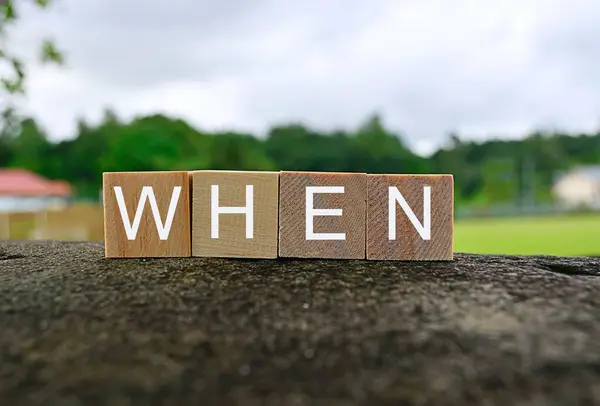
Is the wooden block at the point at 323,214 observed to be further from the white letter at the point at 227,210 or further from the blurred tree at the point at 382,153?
the blurred tree at the point at 382,153

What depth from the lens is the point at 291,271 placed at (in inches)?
58.1

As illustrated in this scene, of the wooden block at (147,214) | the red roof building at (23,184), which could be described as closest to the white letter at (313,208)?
the wooden block at (147,214)

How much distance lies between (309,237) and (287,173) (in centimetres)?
19

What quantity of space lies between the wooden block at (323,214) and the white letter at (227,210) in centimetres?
8

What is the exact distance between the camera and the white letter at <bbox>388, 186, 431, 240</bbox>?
1.64 meters

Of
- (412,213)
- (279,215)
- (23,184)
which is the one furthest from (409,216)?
(23,184)

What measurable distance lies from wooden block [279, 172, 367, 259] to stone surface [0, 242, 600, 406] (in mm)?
207

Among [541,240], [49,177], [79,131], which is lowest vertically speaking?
[541,240]

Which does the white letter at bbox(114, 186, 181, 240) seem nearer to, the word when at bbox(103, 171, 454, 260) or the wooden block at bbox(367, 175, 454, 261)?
the word when at bbox(103, 171, 454, 260)

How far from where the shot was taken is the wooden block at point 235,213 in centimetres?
166

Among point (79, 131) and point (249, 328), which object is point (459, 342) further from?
point (79, 131)

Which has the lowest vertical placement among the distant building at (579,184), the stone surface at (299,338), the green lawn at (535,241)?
the green lawn at (535,241)

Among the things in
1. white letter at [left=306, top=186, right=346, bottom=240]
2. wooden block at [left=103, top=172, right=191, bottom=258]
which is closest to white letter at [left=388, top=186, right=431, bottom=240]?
white letter at [left=306, top=186, right=346, bottom=240]

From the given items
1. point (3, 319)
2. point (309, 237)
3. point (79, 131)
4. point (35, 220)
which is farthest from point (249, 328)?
point (79, 131)
